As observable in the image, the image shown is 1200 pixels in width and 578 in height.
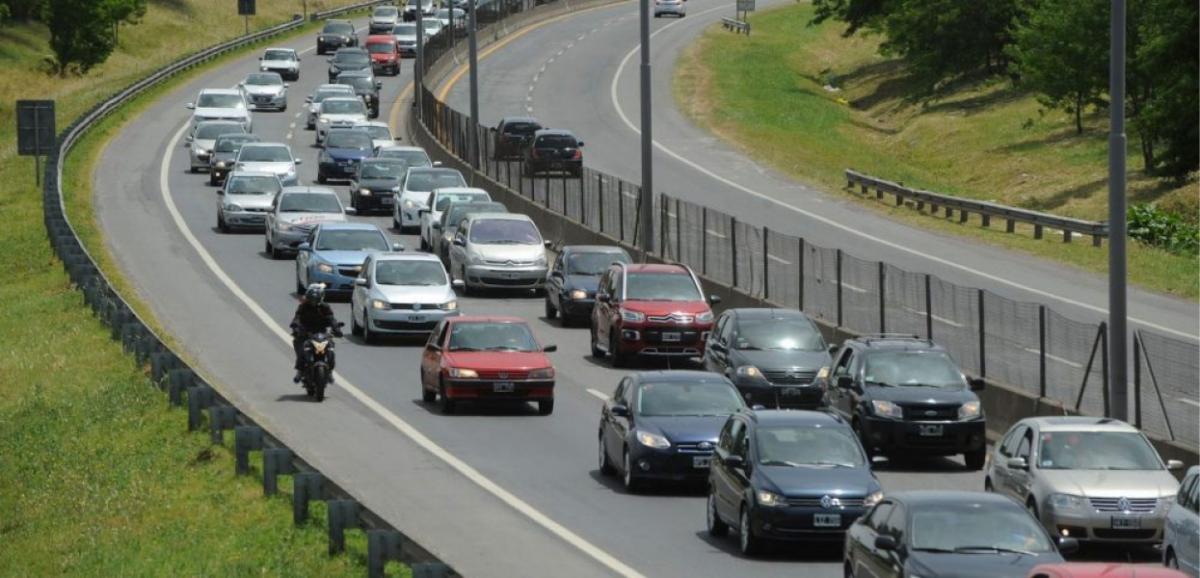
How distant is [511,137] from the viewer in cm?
6719

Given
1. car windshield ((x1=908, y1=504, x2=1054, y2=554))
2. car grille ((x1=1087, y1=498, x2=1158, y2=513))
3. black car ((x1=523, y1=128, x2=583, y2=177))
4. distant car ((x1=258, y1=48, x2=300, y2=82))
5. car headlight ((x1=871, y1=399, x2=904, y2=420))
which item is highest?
distant car ((x1=258, y1=48, x2=300, y2=82))

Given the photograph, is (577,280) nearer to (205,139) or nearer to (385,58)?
(205,139)

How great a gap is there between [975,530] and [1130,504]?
12.8 feet

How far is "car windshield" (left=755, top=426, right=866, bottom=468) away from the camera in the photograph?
22.0m

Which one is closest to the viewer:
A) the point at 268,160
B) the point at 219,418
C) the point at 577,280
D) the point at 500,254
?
the point at 219,418

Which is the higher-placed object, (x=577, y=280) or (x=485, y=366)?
(x=577, y=280)

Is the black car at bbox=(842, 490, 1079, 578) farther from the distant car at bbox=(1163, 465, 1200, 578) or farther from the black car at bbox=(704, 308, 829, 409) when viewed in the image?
the black car at bbox=(704, 308, 829, 409)

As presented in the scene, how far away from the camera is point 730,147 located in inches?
3118

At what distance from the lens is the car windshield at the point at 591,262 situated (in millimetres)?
41969

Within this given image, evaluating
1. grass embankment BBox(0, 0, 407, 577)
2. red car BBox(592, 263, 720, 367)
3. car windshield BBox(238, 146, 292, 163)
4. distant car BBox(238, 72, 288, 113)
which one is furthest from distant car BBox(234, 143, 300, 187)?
distant car BBox(238, 72, 288, 113)

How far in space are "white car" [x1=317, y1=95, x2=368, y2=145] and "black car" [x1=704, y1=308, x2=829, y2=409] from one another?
43852 mm

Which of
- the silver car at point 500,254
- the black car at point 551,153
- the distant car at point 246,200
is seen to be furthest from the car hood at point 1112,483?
the black car at point 551,153

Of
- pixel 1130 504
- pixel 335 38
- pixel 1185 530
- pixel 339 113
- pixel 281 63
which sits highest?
pixel 335 38

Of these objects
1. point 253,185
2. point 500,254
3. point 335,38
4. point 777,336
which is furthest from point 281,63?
point 777,336
